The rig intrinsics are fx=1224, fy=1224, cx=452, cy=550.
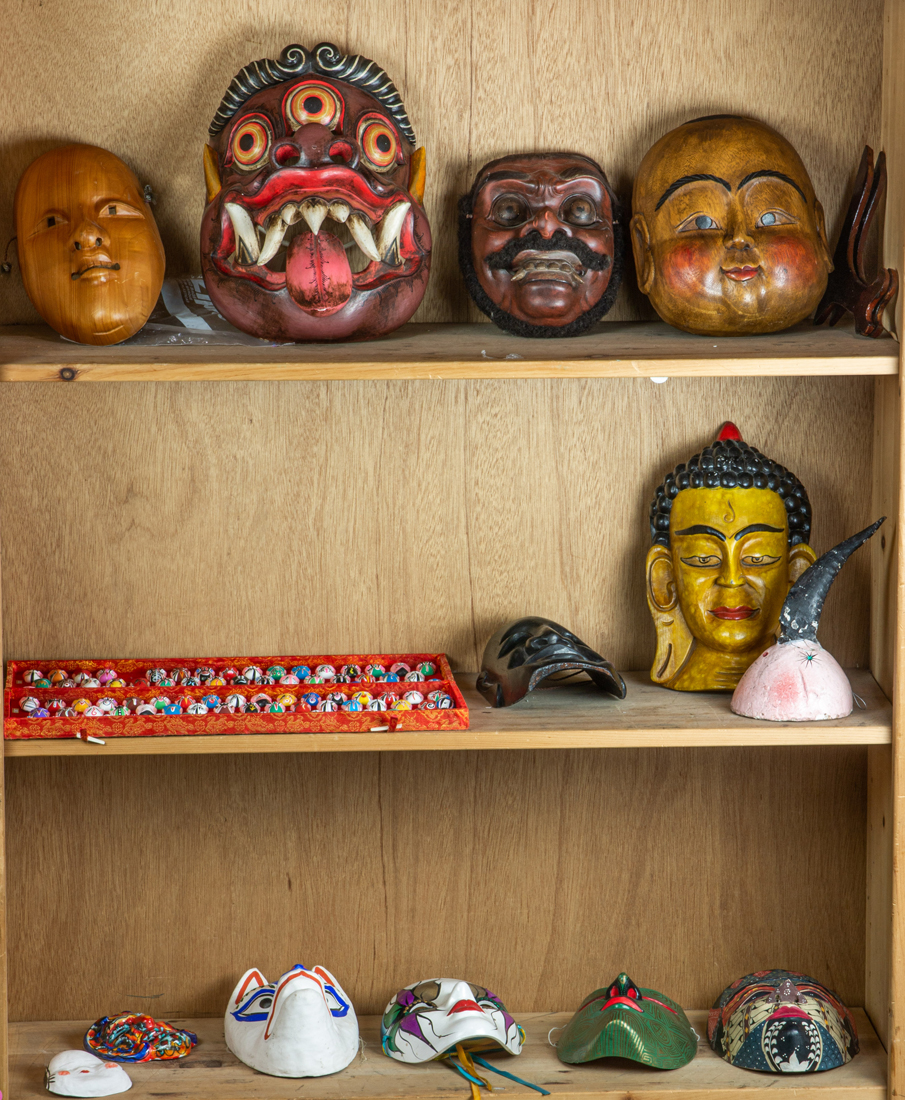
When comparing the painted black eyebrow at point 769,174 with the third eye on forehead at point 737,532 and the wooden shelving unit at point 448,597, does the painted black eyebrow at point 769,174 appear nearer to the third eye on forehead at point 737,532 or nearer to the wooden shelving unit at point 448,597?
the wooden shelving unit at point 448,597

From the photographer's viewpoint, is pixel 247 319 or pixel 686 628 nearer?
pixel 247 319

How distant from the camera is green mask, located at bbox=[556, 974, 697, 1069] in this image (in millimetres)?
1495

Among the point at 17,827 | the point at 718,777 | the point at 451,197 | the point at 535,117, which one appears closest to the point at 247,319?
the point at 451,197

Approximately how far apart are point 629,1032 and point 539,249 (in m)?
0.95

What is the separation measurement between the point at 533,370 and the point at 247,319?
35 centimetres

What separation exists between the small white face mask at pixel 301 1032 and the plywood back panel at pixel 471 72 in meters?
0.91

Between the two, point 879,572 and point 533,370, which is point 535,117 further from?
point 879,572

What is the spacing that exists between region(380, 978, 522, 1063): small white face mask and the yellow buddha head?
1.56 feet

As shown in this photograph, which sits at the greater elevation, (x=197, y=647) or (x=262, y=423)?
(x=262, y=423)

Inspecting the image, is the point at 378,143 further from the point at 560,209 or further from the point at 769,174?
the point at 769,174

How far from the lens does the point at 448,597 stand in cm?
166

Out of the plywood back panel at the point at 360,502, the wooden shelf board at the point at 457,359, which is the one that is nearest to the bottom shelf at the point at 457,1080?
the plywood back panel at the point at 360,502

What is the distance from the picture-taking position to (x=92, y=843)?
169 cm

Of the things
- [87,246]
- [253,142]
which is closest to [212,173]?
[253,142]
